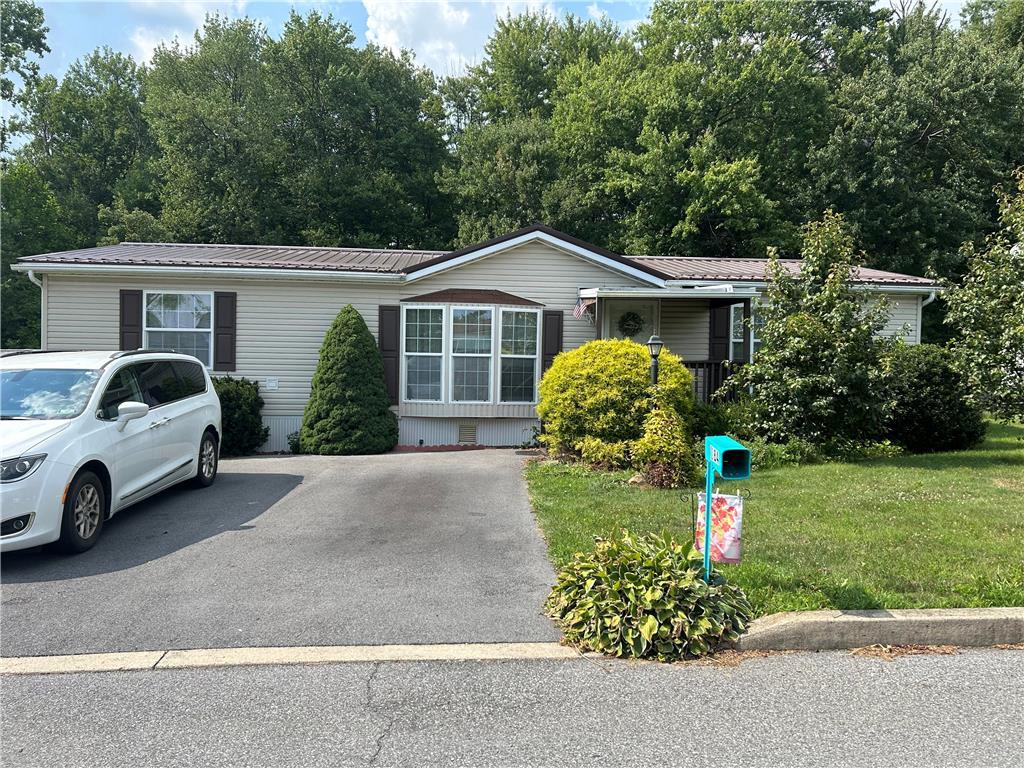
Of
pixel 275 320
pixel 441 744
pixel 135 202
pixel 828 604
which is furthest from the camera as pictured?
pixel 135 202

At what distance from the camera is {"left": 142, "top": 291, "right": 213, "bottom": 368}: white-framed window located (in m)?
12.8

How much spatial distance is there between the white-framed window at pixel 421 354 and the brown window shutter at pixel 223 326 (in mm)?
3082

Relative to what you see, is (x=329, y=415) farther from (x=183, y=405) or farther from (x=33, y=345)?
(x=33, y=345)

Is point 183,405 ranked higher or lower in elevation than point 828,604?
higher

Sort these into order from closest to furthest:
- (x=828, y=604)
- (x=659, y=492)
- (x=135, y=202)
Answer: (x=828, y=604) < (x=659, y=492) < (x=135, y=202)

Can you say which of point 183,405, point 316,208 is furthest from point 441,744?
point 316,208

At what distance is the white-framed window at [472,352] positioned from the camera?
13.0m

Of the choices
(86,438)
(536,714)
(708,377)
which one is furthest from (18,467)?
(708,377)

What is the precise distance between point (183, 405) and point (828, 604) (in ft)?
22.1

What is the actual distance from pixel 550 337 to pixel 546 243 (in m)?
1.72

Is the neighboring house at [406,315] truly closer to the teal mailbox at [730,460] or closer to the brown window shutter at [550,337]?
the brown window shutter at [550,337]

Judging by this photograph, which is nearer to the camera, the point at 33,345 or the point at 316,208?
the point at 33,345

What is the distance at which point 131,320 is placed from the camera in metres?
12.7

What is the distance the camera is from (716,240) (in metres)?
24.7
